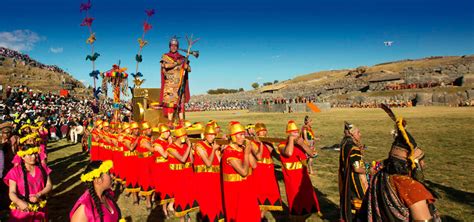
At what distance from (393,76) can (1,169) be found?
71290 millimetres

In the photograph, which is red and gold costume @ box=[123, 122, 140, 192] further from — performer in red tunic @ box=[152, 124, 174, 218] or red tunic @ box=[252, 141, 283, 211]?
red tunic @ box=[252, 141, 283, 211]

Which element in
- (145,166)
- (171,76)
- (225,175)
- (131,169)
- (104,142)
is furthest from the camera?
(104,142)

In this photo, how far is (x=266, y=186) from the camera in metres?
6.09

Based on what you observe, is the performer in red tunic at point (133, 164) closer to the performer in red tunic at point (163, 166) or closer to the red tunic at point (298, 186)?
the performer in red tunic at point (163, 166)

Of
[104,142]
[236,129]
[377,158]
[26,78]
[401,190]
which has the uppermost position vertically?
[26,78]

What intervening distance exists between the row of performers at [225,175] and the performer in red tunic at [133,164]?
467 mm

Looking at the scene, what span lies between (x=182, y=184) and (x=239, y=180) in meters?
1.90

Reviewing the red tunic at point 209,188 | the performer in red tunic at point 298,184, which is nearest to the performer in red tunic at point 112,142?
the red tunic at point 209,188

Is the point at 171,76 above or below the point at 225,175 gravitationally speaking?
above

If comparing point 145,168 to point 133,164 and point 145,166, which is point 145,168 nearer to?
point 145,166

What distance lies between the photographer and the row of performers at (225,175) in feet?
16.0

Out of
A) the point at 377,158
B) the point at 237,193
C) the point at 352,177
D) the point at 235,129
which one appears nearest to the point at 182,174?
the point at 237,193

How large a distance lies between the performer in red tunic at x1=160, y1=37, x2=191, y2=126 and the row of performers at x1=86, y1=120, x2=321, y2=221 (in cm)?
200

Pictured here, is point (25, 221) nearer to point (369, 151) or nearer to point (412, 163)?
point (412, 163)
